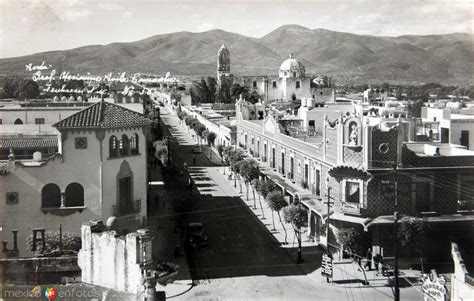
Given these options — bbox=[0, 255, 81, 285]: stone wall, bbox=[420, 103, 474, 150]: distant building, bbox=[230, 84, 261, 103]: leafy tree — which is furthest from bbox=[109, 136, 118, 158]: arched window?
bbox=[230, 84, 261, 103]: leafy tree

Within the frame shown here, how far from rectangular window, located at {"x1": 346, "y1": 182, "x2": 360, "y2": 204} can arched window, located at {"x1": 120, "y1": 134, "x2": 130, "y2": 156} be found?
11199mm

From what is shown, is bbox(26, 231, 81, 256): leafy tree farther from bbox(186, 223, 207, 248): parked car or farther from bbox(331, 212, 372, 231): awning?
bbox(331, 212, 372, 231): awning

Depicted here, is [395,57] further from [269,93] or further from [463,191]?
[463,191]

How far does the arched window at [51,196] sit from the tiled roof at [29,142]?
494 centimetres

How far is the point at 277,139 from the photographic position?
46.3 m

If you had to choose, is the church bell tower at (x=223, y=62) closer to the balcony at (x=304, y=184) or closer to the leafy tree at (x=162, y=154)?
the leafy tree at (x=162, y=154)

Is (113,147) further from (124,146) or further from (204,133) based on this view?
(204,133)

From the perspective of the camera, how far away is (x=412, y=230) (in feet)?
90.6

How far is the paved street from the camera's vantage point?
81.0 feet

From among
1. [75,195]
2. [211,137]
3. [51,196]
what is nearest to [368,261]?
[75,195]

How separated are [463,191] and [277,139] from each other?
63.0ft

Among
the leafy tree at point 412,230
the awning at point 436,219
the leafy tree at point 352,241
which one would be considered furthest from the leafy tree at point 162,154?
the leafy tree at point 412,230

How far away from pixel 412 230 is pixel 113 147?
1466cm

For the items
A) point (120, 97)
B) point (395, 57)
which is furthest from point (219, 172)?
point (395, 57)
